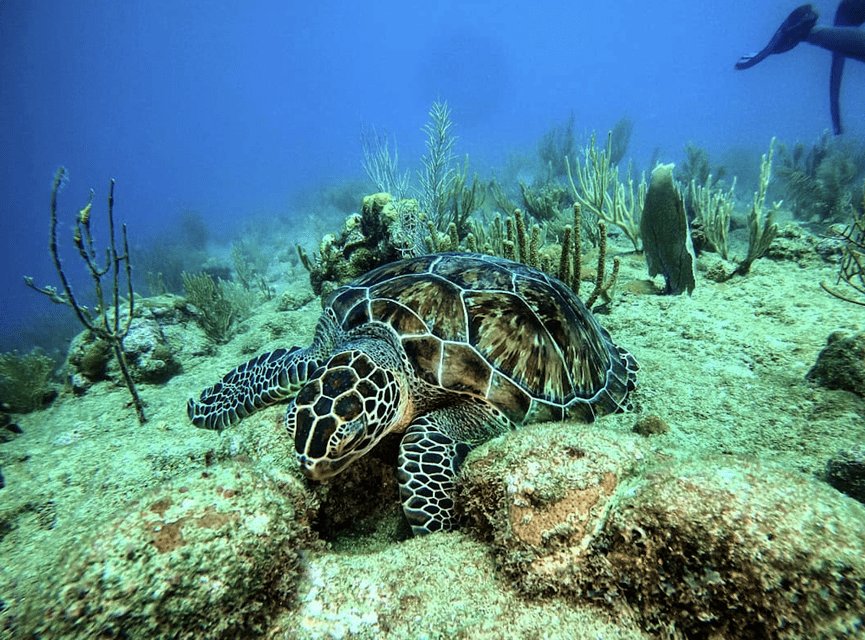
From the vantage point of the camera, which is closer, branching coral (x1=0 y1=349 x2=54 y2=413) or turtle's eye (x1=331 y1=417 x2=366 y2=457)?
turtle's eye (x1=331 y1=417 x2=366 y2=457)

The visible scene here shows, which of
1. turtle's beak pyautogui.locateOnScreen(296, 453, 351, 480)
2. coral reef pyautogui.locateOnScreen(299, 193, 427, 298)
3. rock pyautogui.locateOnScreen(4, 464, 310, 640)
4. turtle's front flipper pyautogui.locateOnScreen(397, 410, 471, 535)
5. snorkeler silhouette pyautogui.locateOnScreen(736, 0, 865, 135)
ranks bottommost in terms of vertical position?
turtle's front flipper pyautogui.locateOnScreen(397, 410, 471, 535)

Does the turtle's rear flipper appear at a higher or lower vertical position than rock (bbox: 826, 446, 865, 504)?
higher

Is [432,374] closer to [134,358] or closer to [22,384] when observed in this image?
[134,358]

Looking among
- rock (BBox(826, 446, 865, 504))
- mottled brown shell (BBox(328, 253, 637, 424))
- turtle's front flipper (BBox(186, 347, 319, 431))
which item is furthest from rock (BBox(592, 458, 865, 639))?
turtle's front flipper (BBox(186, 347, 319, 431))

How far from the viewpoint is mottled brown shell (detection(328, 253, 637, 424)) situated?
277 cm

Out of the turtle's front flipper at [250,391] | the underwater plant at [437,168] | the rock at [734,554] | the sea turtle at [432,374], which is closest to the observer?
the rock at [734,554]

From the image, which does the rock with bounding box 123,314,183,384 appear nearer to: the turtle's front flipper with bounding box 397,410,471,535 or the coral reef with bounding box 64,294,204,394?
the coral reef with bounding box 64,294,204,394

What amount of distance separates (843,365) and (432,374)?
3.07 meters

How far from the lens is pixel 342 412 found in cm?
220

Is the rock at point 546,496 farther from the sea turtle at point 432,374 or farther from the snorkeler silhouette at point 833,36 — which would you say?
the snorkeler silhouette at point 833,36

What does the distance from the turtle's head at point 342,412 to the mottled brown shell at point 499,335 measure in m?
0.43

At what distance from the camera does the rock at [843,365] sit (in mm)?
2695

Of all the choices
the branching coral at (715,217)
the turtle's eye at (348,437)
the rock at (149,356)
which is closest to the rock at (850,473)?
the turtle's eye at (348,437)

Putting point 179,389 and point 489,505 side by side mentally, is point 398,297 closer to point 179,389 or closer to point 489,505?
point 489,505
